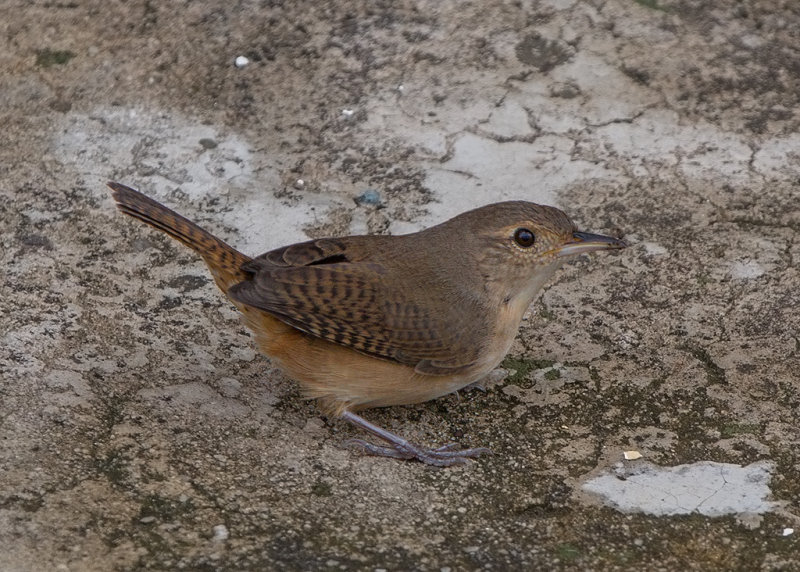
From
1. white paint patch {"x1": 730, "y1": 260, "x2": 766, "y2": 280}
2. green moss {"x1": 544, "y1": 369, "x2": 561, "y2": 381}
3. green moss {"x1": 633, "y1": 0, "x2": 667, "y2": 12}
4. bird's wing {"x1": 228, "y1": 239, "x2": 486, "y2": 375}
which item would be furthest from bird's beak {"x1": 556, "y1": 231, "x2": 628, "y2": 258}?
green moss {"x1": 633, "y1": 0, "x2": 667, "y2": 12}

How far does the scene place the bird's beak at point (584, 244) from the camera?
4.36 metres

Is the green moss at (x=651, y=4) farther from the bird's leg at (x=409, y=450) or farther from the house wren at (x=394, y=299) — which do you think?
the bird's leg at (x=409, y=450)

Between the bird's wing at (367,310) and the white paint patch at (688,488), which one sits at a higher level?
the bird's wing at (367,310)

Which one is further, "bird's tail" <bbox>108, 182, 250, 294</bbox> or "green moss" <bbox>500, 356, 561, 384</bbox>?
"green moss" <bbox>500, 356, 561, 384</bbox>

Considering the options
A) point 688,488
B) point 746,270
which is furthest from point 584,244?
point 746,270

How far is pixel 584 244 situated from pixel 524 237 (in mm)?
230

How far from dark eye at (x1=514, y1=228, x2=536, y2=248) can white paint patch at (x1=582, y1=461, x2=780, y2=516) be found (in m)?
0.88

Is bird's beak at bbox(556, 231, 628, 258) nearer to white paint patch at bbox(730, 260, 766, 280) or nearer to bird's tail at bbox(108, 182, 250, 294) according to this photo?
white paint patch at bbox(730, 260, 766, 280)

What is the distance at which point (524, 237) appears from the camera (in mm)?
4332

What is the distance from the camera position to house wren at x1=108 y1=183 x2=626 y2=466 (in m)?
4.15

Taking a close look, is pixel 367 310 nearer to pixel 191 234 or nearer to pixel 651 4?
pixel 191 234

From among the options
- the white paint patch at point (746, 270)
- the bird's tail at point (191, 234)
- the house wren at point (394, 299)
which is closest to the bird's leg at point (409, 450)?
the house wren at point (394, 299)

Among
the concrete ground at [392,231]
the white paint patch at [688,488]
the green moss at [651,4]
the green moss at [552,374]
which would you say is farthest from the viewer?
the green moss at [651,4]

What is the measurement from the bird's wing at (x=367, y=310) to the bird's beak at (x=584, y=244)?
16.3 inches
